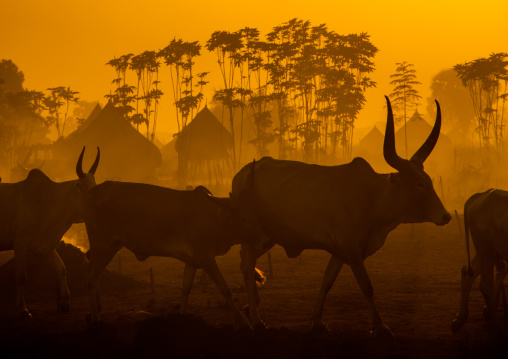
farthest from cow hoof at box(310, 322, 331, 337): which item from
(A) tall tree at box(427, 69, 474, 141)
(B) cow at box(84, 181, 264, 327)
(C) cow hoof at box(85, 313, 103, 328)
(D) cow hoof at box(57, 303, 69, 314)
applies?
(A) tall tree at box(427, 69, 474, 141)

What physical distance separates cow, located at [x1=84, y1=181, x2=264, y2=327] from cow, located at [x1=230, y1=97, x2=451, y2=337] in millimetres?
393

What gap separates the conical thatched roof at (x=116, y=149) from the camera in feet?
150

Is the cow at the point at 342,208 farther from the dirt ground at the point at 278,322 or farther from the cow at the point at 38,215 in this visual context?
the cow at the point at 38,215

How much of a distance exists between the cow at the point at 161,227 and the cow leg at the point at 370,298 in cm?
173

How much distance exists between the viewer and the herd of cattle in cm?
887

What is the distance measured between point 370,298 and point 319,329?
78 centimetres

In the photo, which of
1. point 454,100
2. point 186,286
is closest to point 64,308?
point 186,286

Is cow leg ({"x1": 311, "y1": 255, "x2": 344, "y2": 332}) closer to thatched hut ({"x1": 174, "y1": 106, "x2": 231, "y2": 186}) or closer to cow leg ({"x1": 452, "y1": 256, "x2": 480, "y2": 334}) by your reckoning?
cow leg ({"x1": 452, "y1": 256, "x2": 480, "y2": 334})

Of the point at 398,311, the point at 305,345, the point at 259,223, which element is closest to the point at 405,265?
the point at 398,311

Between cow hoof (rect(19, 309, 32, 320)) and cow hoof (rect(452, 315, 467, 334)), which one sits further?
cow hoof (rect(19, 309, 32, 320))

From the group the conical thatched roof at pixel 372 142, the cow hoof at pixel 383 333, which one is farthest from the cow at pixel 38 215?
the conical thatched roof at pixel 372 142

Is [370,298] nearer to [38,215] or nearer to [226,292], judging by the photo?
[226,292]

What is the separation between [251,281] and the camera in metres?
9.77

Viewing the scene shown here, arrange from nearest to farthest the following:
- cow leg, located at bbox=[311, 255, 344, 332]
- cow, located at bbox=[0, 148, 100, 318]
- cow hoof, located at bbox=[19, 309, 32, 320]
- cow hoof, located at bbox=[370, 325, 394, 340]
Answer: cow hoof, located at bbox=[370, 325, 394, 340] < cow leg, located at bbox=[311, 255, 344, 332] < cow hoof, located at bbox=[19, 309, 32, 320] < cow, located at bbox=[0, 148, 100, 318]
